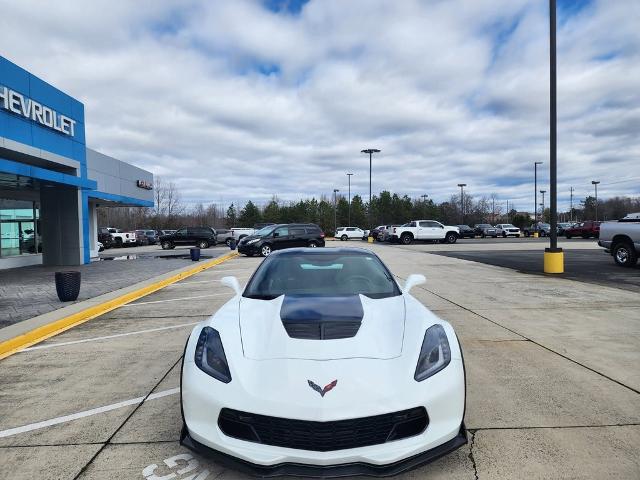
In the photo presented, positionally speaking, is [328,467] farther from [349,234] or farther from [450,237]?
[349,234]

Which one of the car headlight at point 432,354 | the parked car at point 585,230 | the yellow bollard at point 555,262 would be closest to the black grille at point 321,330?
the car headlight at point 432,354

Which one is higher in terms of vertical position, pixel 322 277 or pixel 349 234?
pixel 322 277

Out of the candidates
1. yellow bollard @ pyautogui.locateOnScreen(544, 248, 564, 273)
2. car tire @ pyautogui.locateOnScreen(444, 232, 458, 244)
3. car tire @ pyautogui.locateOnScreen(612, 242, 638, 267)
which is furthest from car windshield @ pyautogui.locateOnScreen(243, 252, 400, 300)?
car tire @ pyautogui.locateOnScreen(444, 232, 458, 244)

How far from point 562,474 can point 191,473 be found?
2294 mm

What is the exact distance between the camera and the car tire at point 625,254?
14.7 meters

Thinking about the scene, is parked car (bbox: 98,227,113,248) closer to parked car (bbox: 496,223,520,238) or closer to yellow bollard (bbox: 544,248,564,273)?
yellow bollard (bbox: 544,248,564,273)

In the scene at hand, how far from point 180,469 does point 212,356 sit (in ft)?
2.39

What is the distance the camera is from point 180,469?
288 centimetres

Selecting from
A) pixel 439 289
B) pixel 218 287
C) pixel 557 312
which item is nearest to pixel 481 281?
pixel 439 289

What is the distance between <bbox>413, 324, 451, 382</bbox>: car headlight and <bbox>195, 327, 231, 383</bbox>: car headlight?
117 centimetres

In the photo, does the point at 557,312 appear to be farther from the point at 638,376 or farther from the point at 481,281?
the point at 481,281

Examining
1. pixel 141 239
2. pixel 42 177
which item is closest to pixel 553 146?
pixel 42 177

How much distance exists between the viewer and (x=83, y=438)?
3348mm

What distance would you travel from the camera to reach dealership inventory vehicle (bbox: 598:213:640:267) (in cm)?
1437
